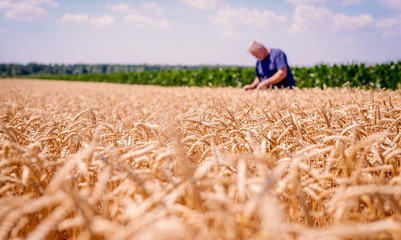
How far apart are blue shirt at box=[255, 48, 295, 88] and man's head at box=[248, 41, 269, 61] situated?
20 cm

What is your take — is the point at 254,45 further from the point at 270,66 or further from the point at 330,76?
the point at 330,76

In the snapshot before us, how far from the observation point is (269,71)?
8781 mm

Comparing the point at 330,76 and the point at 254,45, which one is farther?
the point at 330,76

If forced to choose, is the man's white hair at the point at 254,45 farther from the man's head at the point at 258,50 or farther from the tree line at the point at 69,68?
the tree line at the point at 69,68

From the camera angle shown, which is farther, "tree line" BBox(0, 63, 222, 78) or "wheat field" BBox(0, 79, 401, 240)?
"tree line" BBox(0, 63, 222, 78)

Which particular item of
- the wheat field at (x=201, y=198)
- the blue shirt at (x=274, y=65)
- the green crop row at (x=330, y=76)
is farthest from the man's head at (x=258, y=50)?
the wheat field at (x=201, y=198)

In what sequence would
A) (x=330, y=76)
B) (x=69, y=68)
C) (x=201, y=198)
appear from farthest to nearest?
1. (x=69, y=68)
2. (x=330, y=76)
3. (x=201, y=198)

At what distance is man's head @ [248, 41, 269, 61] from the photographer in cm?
834

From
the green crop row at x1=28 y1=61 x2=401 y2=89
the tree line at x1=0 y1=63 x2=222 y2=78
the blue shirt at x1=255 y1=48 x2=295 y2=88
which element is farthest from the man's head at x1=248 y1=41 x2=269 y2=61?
the tree line at x1=0 y1=63 x2=222 y2=78

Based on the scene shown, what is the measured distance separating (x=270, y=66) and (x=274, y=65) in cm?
14

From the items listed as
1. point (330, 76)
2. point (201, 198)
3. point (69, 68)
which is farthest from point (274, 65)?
point (69, 68)

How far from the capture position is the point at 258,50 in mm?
8367

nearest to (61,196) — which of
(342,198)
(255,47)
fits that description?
(342,198)

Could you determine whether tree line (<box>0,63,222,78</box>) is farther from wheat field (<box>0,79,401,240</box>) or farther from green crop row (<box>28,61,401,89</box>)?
wheat field (<box>0,79,401,240</box>)
